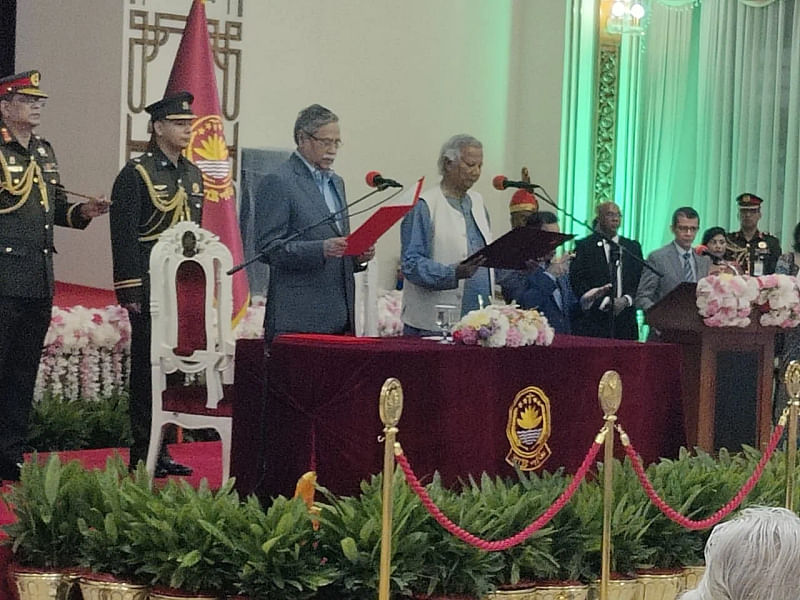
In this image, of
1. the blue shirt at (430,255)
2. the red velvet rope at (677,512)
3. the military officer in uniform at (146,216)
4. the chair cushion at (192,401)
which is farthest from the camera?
the military officer in uniform at (146,216)

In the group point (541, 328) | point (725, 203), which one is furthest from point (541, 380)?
point (725, 203)

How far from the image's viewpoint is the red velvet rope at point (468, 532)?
3805mm

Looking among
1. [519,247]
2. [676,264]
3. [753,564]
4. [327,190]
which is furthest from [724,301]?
[753,564]

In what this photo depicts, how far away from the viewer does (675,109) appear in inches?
402

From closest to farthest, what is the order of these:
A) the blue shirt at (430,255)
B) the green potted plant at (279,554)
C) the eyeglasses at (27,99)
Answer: the green potted plant at (279,554) < the blue shirt at (430,255) < the eyeglasses at (27,99)

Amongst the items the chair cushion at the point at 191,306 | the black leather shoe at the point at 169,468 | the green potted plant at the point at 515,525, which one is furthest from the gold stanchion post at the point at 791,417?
the black leather shoe at the point at 169,468

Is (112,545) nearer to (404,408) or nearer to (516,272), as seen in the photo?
(404,408)

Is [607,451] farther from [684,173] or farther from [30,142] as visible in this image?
[684,173]

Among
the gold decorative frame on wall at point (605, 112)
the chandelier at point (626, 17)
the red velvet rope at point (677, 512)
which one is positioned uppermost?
the chandelier at point (626, 17)

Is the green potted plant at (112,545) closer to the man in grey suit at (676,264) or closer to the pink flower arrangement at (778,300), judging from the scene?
the pink flower arrangement at (778,300)

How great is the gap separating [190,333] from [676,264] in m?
3.48

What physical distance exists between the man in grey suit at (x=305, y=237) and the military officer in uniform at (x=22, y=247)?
99 centimetres

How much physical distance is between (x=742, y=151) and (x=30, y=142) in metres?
5.88

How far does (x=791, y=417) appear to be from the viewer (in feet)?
16.0
